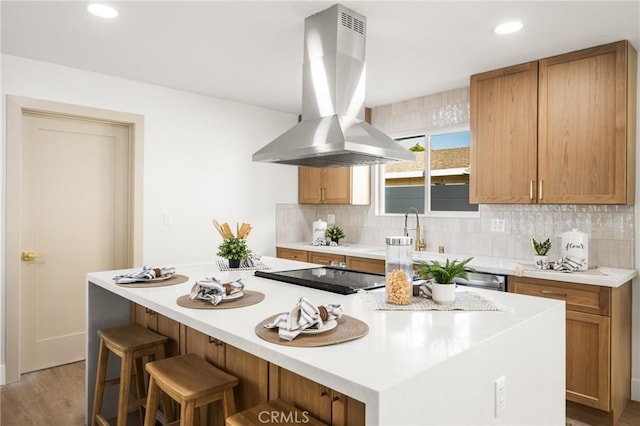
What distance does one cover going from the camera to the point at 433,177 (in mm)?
4203

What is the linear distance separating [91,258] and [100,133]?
1069 millimetres

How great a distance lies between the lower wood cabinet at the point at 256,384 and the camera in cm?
128

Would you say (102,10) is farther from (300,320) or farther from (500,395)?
(500,395)

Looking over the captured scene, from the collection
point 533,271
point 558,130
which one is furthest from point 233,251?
point 558,130

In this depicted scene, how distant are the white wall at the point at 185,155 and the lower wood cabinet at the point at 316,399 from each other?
2.65 m

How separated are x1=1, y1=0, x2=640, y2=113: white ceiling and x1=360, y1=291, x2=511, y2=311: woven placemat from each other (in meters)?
1.54

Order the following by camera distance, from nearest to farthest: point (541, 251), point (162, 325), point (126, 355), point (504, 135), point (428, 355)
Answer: point (428, 355) → point (126, 355) → point (162, 325) → point (541, 251) → point (504, 135)

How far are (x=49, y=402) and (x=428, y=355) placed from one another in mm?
2746

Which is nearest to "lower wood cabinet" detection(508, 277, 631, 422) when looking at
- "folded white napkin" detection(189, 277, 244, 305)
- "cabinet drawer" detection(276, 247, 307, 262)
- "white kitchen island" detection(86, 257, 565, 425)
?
"white kitchen island" detection(86, 257, 565, 425)

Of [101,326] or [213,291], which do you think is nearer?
[213,291]

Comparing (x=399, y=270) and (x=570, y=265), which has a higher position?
(x=399, y=270)

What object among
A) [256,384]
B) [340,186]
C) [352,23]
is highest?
[352,23]

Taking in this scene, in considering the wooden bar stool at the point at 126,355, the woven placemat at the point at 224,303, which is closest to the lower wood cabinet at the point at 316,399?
the woven placemat at the point at 224,303

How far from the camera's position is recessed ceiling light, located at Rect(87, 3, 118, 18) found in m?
2.35
